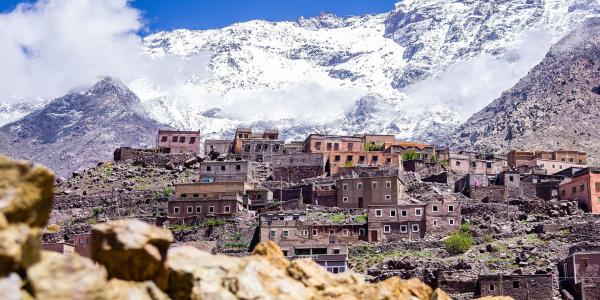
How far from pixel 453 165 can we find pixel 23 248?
114 m

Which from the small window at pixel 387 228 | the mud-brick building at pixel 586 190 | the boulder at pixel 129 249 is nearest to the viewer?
the boulder at pixel 129 249

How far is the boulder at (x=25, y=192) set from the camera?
822 inches

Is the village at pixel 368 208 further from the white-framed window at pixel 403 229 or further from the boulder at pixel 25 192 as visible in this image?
the boulder at pixel 25 192

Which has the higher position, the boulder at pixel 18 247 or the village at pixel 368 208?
the village at pixel 368 208

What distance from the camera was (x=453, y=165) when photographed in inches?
5182

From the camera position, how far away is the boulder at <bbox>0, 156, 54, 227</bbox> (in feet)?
68.5

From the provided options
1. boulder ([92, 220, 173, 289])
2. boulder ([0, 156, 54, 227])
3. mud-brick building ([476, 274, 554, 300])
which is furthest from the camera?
mud-brick building ([476, 274, 554, 300])

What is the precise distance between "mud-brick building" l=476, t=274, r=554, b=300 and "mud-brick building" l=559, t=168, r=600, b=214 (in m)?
26.9

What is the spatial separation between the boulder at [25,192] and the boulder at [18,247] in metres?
0.29

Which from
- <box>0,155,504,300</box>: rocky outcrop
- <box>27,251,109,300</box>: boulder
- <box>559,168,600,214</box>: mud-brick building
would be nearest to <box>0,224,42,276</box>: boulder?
<box>0,155,504,300</box>: rocky outcrop

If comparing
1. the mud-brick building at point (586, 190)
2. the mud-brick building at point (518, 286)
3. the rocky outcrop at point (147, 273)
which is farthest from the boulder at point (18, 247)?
the mud-brick building at point (586, 190)

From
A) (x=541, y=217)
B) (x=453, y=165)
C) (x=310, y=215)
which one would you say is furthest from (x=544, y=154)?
(x=310, y=215)

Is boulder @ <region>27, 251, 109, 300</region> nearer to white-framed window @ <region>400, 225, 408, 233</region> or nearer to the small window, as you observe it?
the small window

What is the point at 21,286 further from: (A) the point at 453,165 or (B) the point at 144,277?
(A) the point at 453,165
